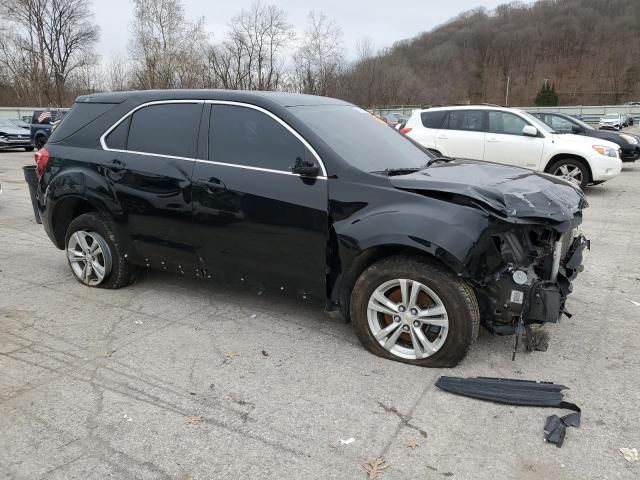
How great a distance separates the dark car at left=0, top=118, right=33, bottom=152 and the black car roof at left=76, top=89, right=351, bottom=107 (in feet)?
63.4

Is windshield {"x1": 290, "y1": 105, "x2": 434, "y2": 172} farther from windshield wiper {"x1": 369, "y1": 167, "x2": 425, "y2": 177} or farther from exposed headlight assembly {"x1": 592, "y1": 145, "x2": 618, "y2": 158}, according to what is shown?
exposed headlight assembly {"x1": 592, "y1": 145, "x2": 618, "y2": 158}

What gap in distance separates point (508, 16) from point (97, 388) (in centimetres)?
15334

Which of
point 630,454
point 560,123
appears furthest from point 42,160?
point 560,123

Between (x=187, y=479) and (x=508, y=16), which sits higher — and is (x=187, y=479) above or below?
below

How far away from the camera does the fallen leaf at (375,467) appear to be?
260 centimetres

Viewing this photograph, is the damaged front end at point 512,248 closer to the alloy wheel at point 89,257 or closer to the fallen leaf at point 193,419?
the fallen leaf at point 193,419

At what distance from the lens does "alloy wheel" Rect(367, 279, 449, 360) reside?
3.49m

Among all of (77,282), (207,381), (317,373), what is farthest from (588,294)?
(77,282)

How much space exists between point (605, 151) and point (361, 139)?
27.9 ft

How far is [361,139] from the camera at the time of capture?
14.0 feet

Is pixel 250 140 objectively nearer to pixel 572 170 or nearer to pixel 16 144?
pixel 572 170

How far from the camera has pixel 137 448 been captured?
9.17 ft

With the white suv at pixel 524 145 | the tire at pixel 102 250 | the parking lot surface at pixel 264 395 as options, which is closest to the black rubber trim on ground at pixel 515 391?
the parking lot surface at pixel 264 395

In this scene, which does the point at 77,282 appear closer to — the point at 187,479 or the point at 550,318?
the point at 187,479
